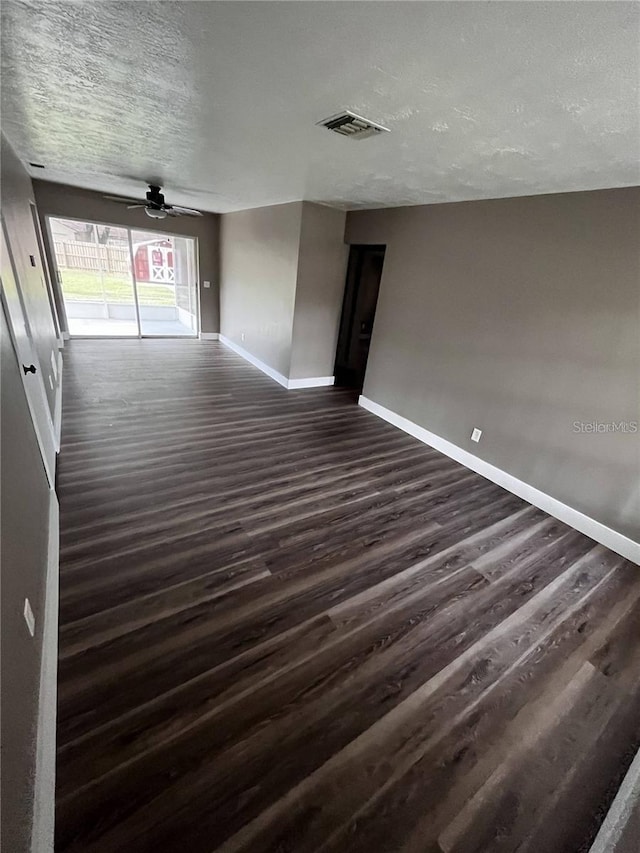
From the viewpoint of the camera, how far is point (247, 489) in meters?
3.05

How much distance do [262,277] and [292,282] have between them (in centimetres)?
105

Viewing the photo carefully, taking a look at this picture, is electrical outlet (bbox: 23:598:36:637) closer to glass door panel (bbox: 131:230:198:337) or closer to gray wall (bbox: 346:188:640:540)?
gray wall (bbox: 346:188:640:540)

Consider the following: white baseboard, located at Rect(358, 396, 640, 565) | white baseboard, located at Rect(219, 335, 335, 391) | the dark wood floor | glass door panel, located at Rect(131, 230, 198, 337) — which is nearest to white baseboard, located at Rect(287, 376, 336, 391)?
white baseboard, located at Rect(219, 335, 335, 391)

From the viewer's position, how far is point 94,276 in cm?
758

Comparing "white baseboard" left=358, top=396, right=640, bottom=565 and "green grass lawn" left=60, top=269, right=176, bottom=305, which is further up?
"green grass lawn" left=60, top=269, right=176, bottom=305

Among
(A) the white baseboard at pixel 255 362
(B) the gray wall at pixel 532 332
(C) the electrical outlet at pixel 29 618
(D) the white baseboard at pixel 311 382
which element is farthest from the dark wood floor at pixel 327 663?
(A) the white baseboard at pixel 255 362

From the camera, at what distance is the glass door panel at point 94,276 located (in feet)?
21.8

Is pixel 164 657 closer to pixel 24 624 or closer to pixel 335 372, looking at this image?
pixel 24 624

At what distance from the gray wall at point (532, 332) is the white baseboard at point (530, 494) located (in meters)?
0.07

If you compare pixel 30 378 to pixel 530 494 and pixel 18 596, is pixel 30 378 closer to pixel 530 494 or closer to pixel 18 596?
pixel 18 596

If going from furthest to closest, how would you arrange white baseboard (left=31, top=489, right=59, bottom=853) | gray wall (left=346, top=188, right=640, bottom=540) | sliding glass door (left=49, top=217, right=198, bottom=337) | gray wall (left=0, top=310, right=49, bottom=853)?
sliding glass door (left=49, top=217, right=198, bottom=337)
gray wall (left=346, top=188, right=640, bottom=540)
white baseboard (left=31, top=489, right=59, bottom=853)
gray wall (left=0, top=310, right=49, bottom=853)

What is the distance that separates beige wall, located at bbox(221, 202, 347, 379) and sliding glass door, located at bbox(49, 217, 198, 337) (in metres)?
2.02

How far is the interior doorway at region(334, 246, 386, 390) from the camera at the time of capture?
18.3 ft

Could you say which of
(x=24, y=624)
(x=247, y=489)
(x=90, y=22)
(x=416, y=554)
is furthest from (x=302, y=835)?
(x=90, y=22)
